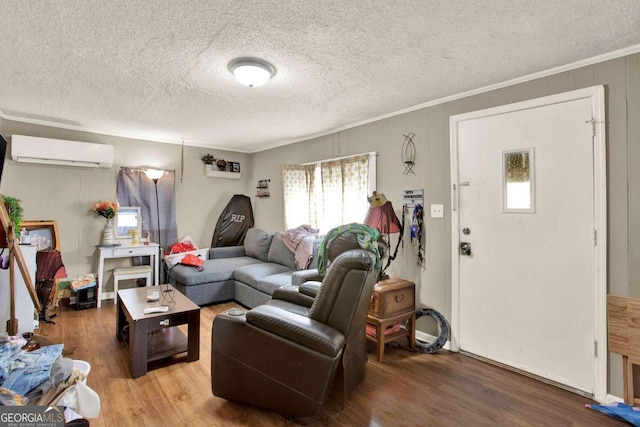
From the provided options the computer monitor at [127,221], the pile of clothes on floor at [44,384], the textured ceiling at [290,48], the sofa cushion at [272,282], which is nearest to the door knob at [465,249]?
the textured ceiling at [290,48]

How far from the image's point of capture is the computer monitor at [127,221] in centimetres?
436

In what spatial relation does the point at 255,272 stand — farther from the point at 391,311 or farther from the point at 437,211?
the point at 437,211

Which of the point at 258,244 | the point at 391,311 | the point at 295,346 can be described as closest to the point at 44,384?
the point at 295,346

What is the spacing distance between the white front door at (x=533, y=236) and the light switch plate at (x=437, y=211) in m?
0.14

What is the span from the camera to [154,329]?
235cm

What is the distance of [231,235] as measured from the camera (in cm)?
529

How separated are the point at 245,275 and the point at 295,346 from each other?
227cm

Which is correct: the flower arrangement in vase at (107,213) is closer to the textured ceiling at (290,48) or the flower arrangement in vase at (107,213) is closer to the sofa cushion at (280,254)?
the textured ceiling at (290,48)

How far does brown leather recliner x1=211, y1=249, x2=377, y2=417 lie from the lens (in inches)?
65.4

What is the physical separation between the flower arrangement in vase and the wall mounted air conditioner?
53cm

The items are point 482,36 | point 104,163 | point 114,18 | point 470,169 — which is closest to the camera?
point 114,18

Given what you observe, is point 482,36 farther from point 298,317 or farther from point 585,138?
point 298,317

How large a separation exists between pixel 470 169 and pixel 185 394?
2758 mm

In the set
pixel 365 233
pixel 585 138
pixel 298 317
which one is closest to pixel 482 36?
pixel 585 138
